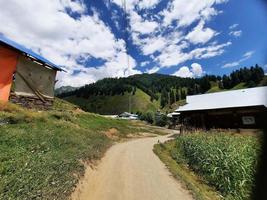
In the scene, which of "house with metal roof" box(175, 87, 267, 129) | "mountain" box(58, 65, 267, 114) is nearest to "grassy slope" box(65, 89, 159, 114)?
"mountain" box(58, 65, 267, 114)

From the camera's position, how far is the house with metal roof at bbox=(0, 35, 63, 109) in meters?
21.7

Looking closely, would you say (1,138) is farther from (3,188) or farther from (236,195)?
(236,195)

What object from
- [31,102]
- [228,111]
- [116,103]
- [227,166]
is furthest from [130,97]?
[227,166]

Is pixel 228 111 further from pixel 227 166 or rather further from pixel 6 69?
pixel 6 69

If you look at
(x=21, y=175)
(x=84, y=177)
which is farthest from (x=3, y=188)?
(x=84, y=177)

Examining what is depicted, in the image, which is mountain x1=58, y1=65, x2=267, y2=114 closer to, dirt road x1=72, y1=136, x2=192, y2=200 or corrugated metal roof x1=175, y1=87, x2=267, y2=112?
corrugated metal roof x1=175, y1=87, x2=267, y2=112

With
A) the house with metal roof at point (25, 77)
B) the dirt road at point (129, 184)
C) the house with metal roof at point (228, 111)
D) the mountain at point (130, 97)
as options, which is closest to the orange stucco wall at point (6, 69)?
the house with metal roof at point (25, 77)

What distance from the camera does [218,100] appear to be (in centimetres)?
3434

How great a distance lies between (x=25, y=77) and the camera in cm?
2355

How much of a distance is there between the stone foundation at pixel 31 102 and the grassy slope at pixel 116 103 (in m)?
133

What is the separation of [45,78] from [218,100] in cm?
2322

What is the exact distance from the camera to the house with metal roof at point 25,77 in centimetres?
2170

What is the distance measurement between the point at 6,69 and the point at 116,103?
148 m

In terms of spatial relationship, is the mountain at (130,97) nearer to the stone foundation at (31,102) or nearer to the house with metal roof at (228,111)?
the house with metal roof at (228,111)
